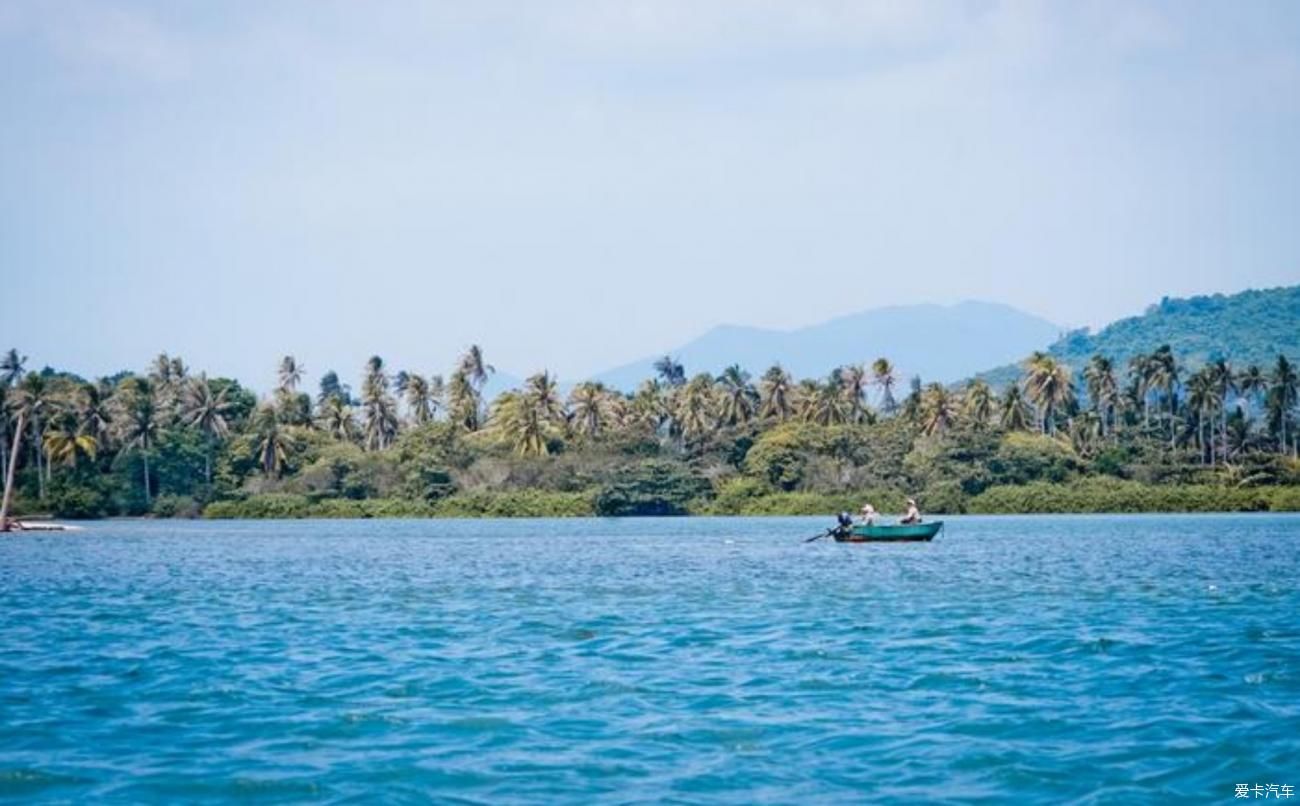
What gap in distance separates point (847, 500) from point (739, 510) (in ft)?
34.4

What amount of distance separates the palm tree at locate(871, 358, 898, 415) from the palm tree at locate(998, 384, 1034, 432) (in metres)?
16.0

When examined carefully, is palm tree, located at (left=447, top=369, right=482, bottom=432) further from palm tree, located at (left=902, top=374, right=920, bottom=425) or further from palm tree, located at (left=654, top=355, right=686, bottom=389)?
palm tree, located at (left=902, top=374, right=920, bottom=425)

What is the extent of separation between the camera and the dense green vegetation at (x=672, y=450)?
117 metres

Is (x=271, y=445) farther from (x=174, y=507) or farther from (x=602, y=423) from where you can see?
(x=602, y=423)

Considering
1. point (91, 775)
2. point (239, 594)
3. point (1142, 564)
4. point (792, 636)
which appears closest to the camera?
point (91, 775)

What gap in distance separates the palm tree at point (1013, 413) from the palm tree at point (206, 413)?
68.9 metres

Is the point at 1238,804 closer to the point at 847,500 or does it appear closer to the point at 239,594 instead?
the point at 239,594

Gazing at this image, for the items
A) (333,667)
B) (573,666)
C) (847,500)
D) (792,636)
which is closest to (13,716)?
(333,667)

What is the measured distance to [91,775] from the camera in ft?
47.9

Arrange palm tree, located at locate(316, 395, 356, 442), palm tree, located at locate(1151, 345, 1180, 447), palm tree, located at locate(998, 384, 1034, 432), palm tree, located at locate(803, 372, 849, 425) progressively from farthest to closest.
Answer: palm tree, located at locate(316, 395, 356, 442) → palm tree, located at locate(1151, 345, 1180, 447) → palm tree, located at locate(803, 372, 849, 425) → palm tree, located at locate(998, 384, 1034, 432)

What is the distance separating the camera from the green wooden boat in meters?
63.9

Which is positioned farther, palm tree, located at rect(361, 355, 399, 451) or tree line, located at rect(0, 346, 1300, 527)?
palm tree, located at rect(361, 355, 399, 451)

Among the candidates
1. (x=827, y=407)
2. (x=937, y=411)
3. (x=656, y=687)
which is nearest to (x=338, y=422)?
(x=827, y=407)

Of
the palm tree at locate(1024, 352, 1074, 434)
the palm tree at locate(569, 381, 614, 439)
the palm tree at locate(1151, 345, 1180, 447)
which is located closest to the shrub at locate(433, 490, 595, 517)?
the palm tree at locate(569, 381, 614, 439)
